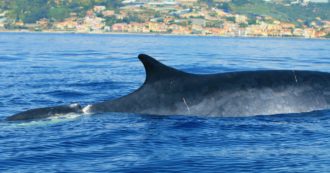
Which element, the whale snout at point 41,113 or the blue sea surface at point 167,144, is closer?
the blue sea surface at point 167,144

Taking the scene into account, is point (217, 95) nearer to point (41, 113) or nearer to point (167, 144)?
point (167, 144)

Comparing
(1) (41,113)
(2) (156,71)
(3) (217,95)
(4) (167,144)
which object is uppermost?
(2) (156,71)

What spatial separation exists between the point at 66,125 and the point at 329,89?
526cm

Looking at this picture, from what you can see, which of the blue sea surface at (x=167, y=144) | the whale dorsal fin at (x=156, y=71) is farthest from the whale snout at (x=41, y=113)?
the whale dorsal fin at (x=156, y=71)

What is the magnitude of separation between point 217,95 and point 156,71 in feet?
4.22

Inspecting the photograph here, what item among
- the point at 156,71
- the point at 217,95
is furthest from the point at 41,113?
the point at 217,95

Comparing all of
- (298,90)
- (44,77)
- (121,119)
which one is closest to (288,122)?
(298,90)

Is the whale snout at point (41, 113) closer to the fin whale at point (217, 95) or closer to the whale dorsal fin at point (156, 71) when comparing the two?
the fin whale at point (217, 95)

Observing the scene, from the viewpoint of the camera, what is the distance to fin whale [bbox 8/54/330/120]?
12359mm

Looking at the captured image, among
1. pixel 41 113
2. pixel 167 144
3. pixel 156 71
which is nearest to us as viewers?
pixel 167 144

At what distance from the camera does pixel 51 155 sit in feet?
31.9

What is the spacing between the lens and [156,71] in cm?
1229

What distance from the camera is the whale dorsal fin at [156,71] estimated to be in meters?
12.2

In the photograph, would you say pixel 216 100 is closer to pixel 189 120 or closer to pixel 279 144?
pixel 189 120
